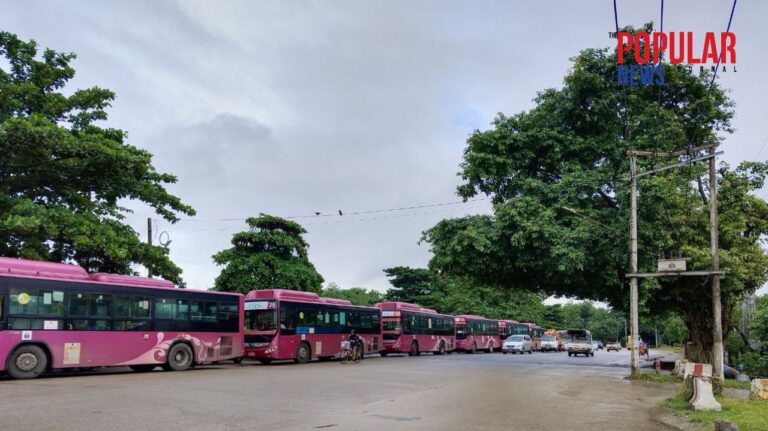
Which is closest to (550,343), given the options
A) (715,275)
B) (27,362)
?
(715,275)

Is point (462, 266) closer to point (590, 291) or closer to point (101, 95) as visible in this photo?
point (590, 291)

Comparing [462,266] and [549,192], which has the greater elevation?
[549,192]

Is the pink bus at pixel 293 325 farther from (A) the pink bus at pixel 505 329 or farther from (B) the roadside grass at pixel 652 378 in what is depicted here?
(A) the pink bus at pixel 505 329

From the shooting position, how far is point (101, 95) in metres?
27.2

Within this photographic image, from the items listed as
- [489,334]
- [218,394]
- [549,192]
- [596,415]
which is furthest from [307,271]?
[596,415]

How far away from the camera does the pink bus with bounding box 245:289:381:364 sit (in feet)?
88.5

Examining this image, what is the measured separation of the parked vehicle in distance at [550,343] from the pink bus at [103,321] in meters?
45.8

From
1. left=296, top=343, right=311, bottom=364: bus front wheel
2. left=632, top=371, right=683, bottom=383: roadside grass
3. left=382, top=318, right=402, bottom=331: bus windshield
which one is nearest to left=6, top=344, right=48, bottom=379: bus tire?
left=296, top=343, right=311, bottom=364: bus front wheel

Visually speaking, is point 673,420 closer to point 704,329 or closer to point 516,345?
point 704,329

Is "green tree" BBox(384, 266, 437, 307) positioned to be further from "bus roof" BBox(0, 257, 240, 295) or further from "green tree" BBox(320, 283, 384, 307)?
"bus roof" BBox(0, 257, 240, 295)

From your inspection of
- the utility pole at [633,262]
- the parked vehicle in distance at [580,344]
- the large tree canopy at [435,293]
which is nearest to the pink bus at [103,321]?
the utility pole at [633,262]

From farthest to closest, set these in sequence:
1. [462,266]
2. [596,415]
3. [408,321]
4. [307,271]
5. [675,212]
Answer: [307,271] < [408,321] < [462,266] < [675,212] < [596,415]

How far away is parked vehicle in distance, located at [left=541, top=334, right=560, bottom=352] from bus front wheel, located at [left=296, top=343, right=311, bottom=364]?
133 ft

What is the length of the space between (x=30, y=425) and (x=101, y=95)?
21368 mm
